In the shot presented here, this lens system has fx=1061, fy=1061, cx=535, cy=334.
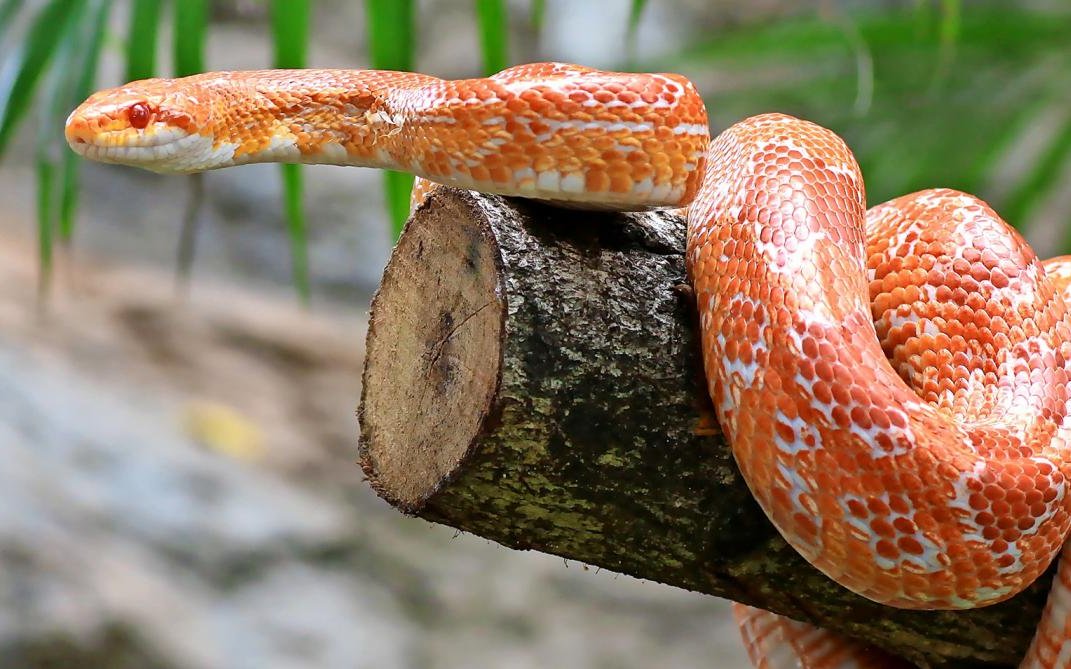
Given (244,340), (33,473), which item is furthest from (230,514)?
(244,340)

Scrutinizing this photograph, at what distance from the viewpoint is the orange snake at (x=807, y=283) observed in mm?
1429

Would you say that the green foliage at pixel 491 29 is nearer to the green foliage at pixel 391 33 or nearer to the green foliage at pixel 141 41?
the green foliage at pixel 391 33

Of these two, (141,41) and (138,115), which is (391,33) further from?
(138,115)

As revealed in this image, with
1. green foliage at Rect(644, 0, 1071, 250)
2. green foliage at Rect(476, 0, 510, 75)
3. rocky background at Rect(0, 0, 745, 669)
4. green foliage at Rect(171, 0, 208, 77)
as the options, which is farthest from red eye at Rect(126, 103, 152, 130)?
green foliage at Rect(644, 0, 1071, 250)

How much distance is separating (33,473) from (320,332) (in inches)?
84.7

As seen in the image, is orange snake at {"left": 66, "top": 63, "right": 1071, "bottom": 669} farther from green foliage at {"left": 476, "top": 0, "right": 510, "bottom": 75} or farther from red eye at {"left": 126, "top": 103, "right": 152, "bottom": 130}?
green foliage at {"left": 476, "top": 0, "right": 510, "bottom": 75}

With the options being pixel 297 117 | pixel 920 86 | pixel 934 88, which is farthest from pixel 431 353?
pixel 920 86

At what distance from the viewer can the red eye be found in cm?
175

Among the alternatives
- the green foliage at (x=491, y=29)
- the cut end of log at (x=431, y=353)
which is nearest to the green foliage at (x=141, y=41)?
the green foliage at (x=491, y=29)

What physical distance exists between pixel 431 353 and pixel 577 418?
Result: 275mm

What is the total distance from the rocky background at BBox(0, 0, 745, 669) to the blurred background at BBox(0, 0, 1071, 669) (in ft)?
0.04

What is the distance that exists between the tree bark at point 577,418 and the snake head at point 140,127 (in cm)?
42

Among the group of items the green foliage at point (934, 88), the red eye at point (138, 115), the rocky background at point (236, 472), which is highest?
the red eye at point (138, 115)

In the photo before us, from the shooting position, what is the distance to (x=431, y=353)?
1603mm
